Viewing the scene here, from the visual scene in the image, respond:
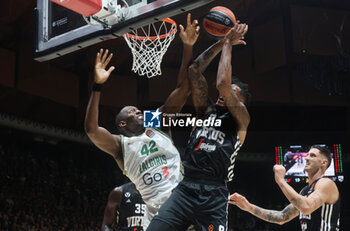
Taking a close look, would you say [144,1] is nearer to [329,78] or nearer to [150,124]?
[150,124]

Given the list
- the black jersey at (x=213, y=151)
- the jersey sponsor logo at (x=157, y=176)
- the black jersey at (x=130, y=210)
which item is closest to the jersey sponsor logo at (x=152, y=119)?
the jersey sponsor logo at (x=157, y=176)

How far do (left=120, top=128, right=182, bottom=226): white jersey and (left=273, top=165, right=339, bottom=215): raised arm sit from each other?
0.93 meters

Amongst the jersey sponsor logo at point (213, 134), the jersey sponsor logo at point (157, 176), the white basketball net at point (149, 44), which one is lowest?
the jersey sponsor logo at point (157, 176)

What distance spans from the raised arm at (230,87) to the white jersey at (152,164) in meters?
0.82

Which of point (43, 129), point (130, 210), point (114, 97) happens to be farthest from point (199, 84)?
point (43, 129)

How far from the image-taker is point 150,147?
4.66 metres

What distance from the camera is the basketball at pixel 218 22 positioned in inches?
182

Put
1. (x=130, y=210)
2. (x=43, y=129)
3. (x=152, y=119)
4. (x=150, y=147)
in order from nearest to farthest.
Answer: (x=150, y=147) → (x=152, y=119) → (x=130, y=210) → (x=43, y=129)

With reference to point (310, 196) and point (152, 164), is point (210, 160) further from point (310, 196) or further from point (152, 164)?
point (310, 196)

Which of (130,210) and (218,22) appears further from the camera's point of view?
(130,210)

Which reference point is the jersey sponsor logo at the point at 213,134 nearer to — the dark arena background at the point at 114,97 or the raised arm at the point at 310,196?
the raised arm at the point at 310,196

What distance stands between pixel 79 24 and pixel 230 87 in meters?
Answer: 2.14

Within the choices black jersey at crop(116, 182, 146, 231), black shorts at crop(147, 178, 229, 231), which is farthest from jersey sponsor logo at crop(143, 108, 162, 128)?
black jersey at crop(116, 182, 146, 231)

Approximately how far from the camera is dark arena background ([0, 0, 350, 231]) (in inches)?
481
